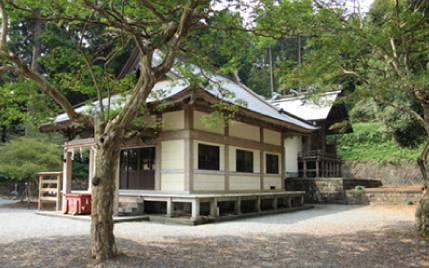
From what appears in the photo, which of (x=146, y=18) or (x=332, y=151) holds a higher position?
(x=146, y=18)

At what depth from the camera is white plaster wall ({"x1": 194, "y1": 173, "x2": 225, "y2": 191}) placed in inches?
459

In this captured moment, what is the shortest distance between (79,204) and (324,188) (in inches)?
524

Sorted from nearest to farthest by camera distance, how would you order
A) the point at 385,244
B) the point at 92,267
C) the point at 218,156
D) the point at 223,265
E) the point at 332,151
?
the point at 92,267, the point at 223,265, the point at 385,244, the point at 218,156, the point at 332,151

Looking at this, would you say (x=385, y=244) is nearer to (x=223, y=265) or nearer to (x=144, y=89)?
(x=223, y=265)

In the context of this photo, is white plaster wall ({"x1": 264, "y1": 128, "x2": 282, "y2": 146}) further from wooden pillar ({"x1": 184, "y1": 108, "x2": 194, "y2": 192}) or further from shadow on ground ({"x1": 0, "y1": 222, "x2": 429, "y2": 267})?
shadow on ground ({"x1": 0, "y1": 222, "x2": 429, "y2": 267})

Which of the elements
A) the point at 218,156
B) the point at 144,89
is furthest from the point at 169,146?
the point at 144,89

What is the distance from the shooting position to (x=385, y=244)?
22.1ft

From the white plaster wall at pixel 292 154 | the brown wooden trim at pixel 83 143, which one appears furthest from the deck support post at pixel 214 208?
the white plaster wall at pixel 292 154

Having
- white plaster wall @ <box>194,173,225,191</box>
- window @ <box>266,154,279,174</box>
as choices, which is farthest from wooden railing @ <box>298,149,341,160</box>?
white plaster wall @ <box>194,173,225,191</box>

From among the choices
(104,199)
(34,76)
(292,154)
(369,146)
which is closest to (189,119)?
(34,76)

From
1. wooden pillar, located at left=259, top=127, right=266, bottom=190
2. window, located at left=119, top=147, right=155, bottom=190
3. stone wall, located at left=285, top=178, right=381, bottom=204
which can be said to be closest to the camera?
window, located at left=119, top=147, right=155, bottom=190

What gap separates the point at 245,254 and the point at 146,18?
17.7 feet

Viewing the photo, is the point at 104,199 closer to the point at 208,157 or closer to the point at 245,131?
the point at 208,157

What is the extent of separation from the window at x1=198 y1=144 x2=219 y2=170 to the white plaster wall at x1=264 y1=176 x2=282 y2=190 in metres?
3.84
